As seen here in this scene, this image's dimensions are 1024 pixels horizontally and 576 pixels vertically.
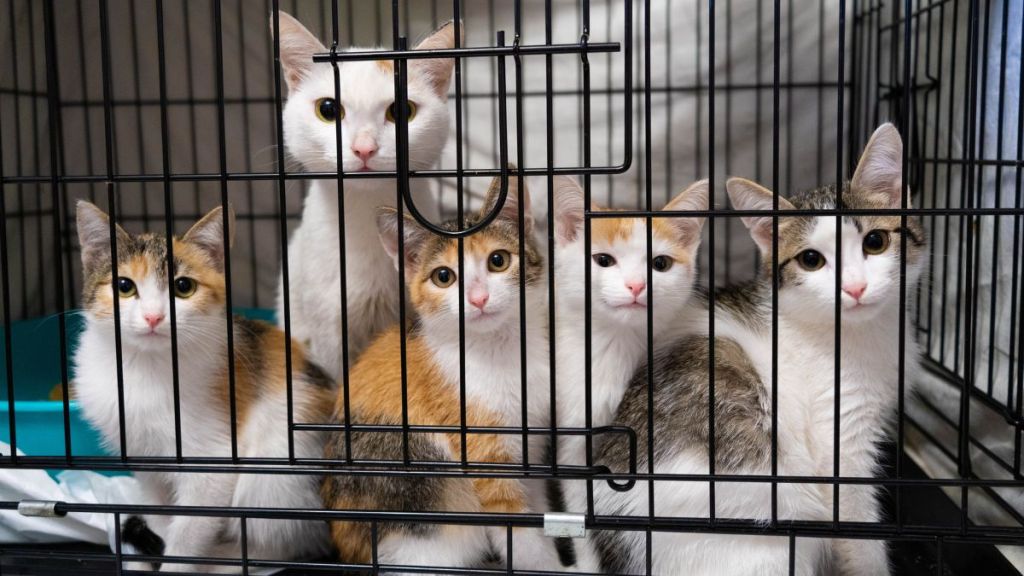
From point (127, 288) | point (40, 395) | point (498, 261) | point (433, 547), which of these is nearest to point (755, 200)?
point (498, 261)

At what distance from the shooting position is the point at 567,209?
1604mm

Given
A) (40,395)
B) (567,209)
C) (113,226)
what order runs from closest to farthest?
(113,226) → (567,209) → (40,395)

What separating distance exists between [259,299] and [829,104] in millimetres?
1855

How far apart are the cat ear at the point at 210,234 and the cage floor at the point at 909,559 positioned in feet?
1.84

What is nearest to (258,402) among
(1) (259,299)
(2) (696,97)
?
(1) (259,299)

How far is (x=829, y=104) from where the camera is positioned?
2.49 meters

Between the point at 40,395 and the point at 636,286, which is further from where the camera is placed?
the point at 40,395

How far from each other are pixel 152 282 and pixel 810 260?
1127mm

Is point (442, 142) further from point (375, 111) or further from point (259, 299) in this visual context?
point (259, 299)

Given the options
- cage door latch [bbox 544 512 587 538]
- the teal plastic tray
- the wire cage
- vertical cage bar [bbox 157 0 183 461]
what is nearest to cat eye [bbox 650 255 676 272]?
the wire cage

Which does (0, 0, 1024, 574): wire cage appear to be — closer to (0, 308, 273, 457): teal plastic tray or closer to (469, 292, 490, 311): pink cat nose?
(0, 308, 273, 457): teal plastic tray

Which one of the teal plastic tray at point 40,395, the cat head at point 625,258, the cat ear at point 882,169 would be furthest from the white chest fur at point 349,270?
the cat ear at point 882,169

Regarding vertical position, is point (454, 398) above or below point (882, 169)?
below

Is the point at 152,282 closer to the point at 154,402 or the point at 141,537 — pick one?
the point at 154,402
